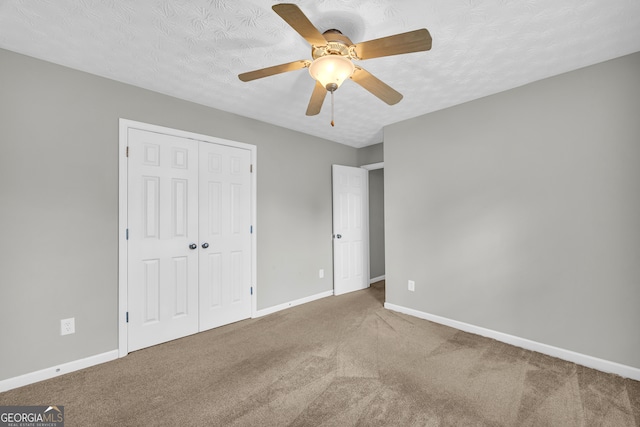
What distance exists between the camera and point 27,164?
6.77 feet

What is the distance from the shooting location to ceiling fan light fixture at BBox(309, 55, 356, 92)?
5.21 ft

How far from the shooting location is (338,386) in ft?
6.51

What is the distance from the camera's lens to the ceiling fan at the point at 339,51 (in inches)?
53.8

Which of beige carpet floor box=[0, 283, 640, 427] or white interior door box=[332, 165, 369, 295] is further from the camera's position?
white interior door box=[332, 165, 369, 295]

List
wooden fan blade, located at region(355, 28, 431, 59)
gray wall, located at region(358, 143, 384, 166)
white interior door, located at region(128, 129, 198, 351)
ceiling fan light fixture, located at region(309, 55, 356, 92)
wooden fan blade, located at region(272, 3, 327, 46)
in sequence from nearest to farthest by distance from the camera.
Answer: wooden fan blade, located at region(272, 3, 327, 46)
wooden fan blade, located at region(355, 28, 431, 59)
ceiling fan light fixture, located at region(309, 55, 356, 92)
white interior door, located at region(128, 129, 198, 351)
gray wall, located at region(358, 143, 384, 166)

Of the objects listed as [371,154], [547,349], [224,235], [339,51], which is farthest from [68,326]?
[371,154]

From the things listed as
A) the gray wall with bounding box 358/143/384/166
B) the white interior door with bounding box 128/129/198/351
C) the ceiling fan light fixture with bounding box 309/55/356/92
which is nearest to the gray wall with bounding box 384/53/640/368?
the gray wall with bounding box 358/143/384/166

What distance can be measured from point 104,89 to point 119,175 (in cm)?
76

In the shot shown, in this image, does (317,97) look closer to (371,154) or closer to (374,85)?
(374,85)

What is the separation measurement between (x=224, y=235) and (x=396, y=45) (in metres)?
2.52

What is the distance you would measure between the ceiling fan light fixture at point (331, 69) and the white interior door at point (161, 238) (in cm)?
184

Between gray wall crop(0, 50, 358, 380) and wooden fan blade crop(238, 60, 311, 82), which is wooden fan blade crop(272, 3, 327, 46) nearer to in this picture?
wooden fan blade crop(238, 60, 311, 82)

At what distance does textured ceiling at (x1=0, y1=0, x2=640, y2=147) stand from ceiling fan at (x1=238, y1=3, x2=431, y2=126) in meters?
0.23

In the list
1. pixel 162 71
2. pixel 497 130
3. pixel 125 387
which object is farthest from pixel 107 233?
pixel 497 130
